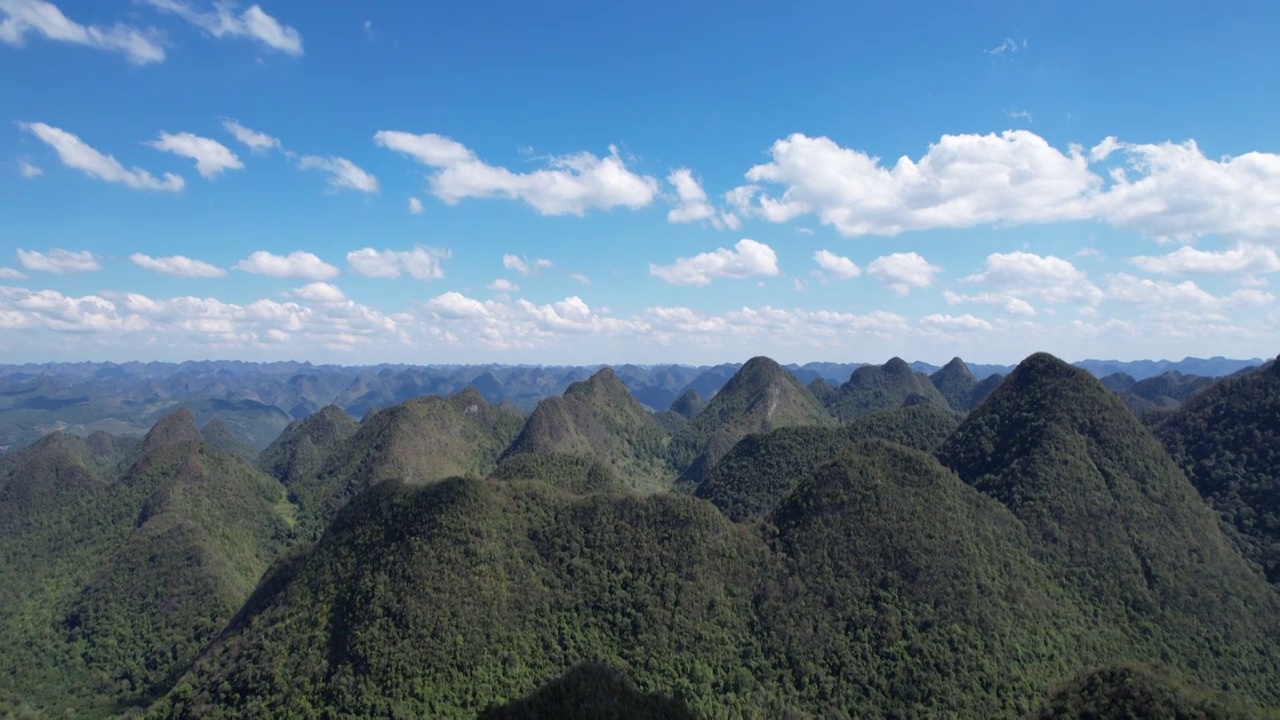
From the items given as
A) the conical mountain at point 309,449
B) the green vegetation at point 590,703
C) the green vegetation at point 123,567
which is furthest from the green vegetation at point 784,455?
the conical mountain at point 309,449

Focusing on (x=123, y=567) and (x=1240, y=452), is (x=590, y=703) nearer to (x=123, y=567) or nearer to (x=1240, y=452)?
(x=123, y=567)

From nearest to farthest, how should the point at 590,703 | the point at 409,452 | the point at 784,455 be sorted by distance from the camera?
the point at 590,703, the point at 784,455, the point at 409,452

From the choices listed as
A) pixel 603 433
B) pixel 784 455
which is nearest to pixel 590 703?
pixel 784 455

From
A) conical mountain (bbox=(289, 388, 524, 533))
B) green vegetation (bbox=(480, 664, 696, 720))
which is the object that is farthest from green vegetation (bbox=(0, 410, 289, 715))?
green vegetation (bbox=(480, 664, 696, 720))

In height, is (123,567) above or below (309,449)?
below

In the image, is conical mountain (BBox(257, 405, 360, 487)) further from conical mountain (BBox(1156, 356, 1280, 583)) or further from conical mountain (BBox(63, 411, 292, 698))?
conical mountain (BBox(1156, 356, 1280, 583))

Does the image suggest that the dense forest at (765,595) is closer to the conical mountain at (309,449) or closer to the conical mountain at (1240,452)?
the conical mountain at (1240,452)

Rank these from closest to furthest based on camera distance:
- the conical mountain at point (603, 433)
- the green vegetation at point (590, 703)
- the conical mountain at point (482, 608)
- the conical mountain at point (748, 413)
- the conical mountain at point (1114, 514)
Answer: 1. the green vegetation at point (590, 703)
2. the conical mountain at point (482, 608)
3. the conical mountain at point (1114, 514)
4. the conical mountain at point (603, 433)
5. the conical mountain at point (748, 413)
